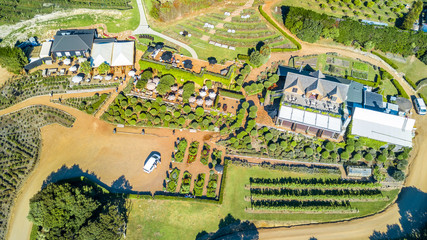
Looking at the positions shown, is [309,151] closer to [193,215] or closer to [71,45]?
[193,215]

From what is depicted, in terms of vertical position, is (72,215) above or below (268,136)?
below

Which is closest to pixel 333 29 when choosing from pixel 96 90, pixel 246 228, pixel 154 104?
pixel 154 104

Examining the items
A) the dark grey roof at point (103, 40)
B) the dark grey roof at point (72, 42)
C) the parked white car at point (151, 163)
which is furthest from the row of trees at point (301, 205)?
the dark grey roof at point (72, 42)

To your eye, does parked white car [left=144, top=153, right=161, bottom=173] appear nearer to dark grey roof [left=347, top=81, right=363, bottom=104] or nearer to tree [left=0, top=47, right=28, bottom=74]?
tree [left=0, top=47, right=28, bottom=74]

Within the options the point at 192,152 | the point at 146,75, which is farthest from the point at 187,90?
the point at 192,152

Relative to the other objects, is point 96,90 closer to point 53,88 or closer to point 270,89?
point 53,88

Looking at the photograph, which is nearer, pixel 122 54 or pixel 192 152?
pixel 192 152

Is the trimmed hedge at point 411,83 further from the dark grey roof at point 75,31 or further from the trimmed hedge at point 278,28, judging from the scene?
the dark grey roof at point 75,31
